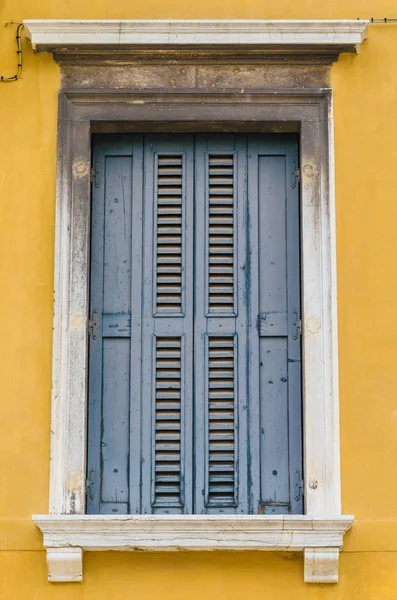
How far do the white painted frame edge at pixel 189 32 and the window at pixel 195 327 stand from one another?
0.62 metres

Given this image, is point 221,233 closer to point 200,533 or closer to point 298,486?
point 298,486

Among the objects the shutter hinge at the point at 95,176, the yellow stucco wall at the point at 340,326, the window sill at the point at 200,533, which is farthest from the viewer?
the shutter hinge at the point at 95,176

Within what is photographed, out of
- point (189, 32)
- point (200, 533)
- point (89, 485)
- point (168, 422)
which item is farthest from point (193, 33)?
point (200, 533)

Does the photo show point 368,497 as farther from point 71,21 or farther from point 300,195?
point 71,21

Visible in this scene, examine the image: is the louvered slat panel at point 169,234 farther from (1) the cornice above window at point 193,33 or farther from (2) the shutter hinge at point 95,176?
(1) the cornice above window at point 193,33

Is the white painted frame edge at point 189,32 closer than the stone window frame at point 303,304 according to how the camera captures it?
No

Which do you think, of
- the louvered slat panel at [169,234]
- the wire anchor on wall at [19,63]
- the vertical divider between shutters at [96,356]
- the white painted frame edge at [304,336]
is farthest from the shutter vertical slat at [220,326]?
the wire anchor on wall at [19,63]

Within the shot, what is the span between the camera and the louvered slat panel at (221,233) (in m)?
7.24

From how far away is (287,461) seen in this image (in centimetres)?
707

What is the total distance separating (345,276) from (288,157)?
900 mm

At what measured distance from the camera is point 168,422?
7125 millimetres

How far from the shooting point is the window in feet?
23.2

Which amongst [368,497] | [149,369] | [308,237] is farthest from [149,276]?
[368,497]

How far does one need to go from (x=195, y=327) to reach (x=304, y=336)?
2.28ft
